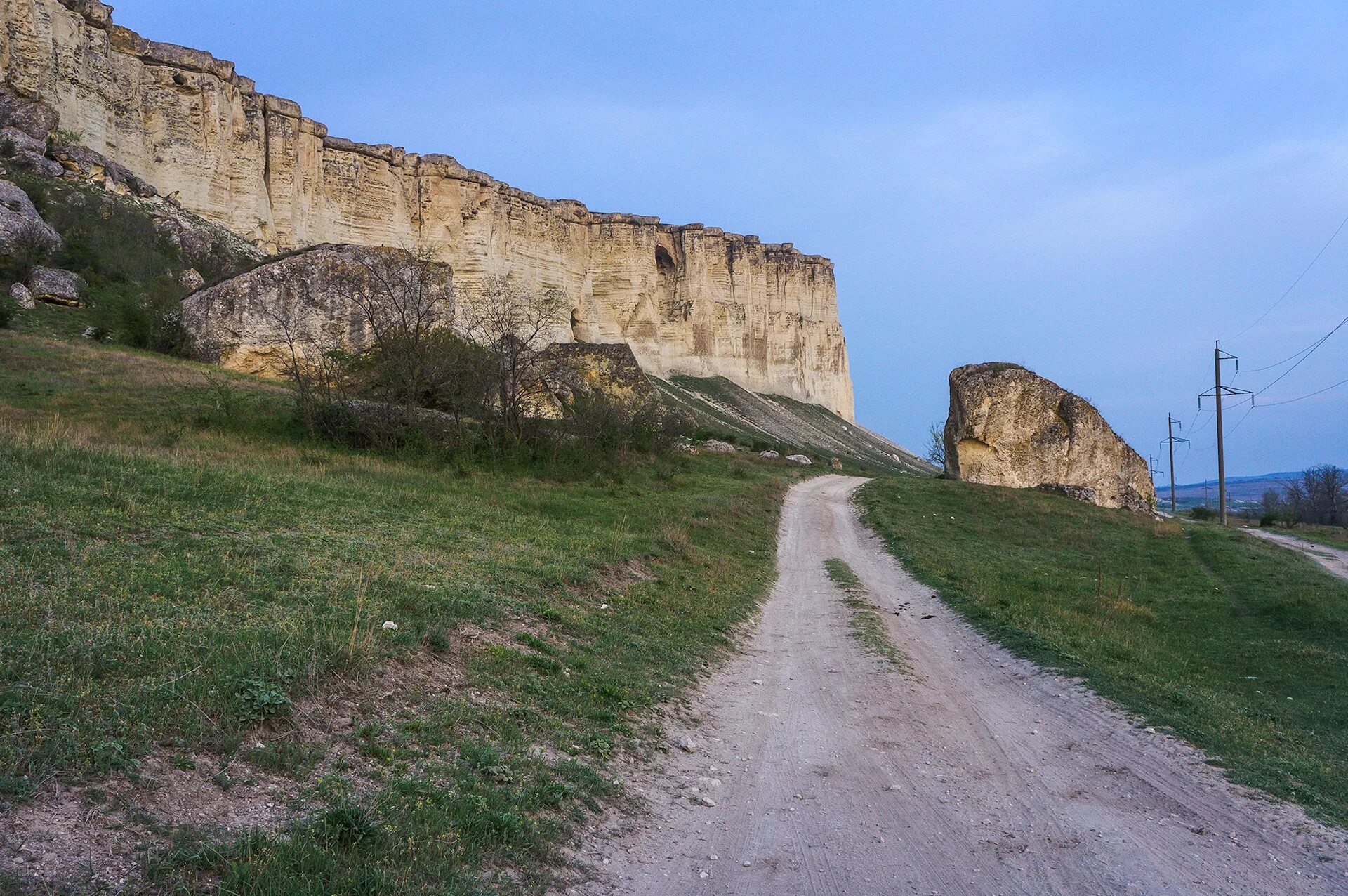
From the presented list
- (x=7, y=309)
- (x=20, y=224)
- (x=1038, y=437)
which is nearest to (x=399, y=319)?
(x=7, y=309)

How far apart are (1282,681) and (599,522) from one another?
1123cm

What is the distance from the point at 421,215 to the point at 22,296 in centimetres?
4694

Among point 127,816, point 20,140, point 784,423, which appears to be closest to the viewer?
point 127,816

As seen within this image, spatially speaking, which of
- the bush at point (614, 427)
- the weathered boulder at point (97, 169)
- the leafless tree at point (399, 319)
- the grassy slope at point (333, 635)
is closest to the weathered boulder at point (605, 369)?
the bush at point (614, 427)

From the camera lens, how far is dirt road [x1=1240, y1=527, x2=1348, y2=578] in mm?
23253

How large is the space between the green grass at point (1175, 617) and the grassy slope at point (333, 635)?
4499 millimetres

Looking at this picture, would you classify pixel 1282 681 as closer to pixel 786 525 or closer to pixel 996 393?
pixel 786 525

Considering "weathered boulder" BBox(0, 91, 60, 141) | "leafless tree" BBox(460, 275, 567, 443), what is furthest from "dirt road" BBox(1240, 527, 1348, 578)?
"weathered boulder" BBox(0, 91, 60, 141)

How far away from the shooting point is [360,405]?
20.5 metres

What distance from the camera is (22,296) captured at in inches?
1077

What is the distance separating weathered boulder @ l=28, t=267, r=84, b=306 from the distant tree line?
62399 mm

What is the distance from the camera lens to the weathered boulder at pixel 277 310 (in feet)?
91.6

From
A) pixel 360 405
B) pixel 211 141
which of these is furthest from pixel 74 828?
pixel 211 141

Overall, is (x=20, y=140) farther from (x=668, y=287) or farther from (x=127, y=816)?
(x=668, y=287)
